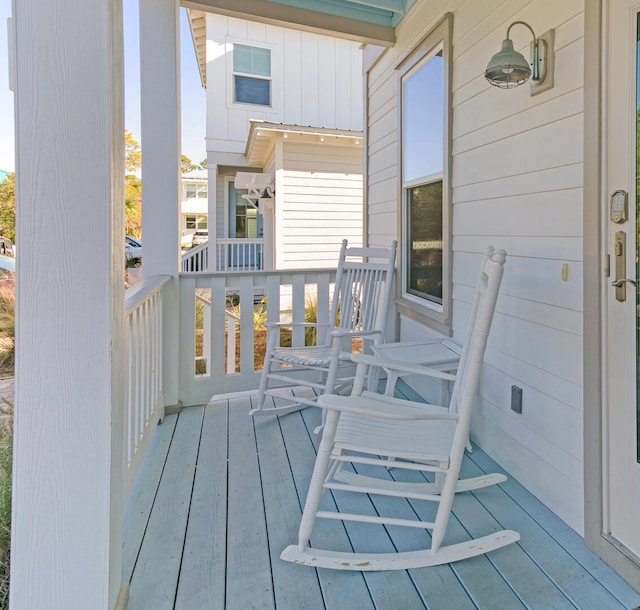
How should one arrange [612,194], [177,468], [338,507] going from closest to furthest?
[612,194] < [338,507] < [177,468]

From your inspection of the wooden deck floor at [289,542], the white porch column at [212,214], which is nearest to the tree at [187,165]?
the white porch column at [212,214]

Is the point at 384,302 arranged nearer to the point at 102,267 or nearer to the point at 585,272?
the point at 585,272

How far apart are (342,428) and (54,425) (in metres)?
0.97

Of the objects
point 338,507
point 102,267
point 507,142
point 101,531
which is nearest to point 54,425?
point 101,531

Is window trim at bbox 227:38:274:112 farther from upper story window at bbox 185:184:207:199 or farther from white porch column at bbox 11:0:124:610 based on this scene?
white porch column at bbox 11:0:124:610

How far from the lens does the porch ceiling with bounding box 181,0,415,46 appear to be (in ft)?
10.1

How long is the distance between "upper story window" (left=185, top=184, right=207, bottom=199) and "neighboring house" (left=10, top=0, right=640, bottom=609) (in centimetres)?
1238

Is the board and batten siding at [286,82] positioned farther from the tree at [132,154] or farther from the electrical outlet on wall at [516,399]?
the tree at [132,154]

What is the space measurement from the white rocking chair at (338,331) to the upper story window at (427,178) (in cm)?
26

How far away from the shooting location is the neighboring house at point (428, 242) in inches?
43.1

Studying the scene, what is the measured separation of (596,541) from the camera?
5.18ft

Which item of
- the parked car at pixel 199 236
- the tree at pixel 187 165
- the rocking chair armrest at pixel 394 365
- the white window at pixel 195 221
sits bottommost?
the rocking chair armrest at pixel 394 365

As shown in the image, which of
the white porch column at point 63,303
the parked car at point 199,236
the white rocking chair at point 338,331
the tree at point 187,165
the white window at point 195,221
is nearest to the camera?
the white porch column at point 63,303

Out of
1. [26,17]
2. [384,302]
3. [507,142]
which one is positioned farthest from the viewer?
[384,302]
